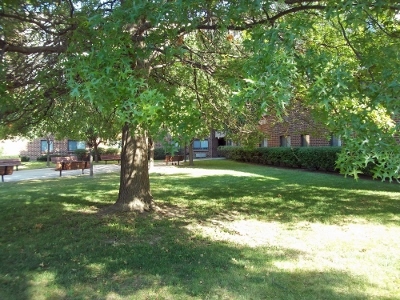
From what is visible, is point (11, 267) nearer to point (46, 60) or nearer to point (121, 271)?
point (121, 271)

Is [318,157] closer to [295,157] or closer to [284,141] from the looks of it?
[295,157]

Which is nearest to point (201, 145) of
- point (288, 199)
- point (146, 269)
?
point (288, 199)

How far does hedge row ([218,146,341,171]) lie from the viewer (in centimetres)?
1623

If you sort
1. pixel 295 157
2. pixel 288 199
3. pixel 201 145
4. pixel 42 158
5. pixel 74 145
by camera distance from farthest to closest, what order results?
pixel 201 145
pixel 74 145
pixel 42 158
pixel 295 157
pixel 288 199

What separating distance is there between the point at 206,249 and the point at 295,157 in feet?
47.3

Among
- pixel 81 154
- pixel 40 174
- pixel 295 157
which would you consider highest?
pixel 81 154

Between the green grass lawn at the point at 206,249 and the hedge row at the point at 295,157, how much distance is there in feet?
14.7

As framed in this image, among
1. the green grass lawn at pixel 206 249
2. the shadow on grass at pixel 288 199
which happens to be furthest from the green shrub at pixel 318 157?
the green grass lawn at pixel 206 249

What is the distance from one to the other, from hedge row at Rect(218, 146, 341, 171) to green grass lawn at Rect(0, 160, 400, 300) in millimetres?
4477

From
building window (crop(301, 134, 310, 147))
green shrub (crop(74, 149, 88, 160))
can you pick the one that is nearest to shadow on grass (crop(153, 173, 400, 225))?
building window (crop(301, 134, 310, 147))

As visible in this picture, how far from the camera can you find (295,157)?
19.0 m

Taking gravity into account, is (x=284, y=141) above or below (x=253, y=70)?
below

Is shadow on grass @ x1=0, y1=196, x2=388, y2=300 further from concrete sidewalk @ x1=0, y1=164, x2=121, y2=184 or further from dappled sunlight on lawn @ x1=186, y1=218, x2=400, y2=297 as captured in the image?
concrete sidewalk @ x1=0, y1=164, x2=121, y2=184

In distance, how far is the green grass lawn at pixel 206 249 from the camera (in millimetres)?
4191
